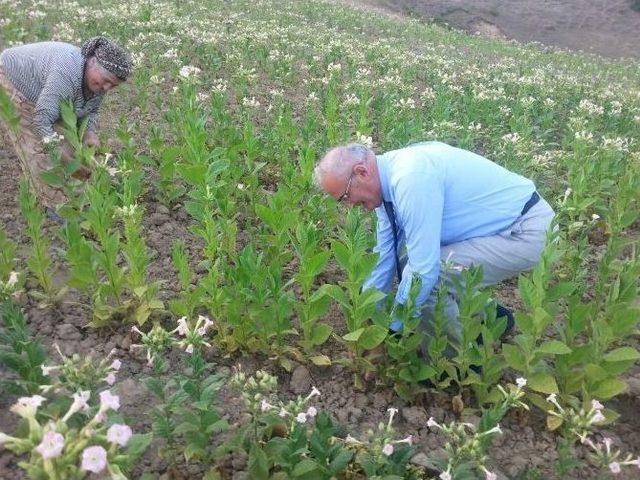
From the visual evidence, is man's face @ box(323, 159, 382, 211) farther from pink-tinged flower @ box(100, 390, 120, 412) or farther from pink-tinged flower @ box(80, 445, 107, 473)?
pink-tinged flower @ box(80, 445, 107, 473)

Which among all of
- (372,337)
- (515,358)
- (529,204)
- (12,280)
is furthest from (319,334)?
(12,280)

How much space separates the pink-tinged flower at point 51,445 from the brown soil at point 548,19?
3528cm

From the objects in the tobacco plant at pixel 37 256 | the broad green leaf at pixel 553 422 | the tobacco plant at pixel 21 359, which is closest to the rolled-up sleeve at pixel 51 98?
the tobacco plant at pixel 37 256

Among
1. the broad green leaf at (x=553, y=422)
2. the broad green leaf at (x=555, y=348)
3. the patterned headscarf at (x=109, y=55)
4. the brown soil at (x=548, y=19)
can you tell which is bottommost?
the brown soil at (x=548, y=19)

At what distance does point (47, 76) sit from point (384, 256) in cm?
323

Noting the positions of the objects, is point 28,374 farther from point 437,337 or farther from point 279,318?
point 437,337

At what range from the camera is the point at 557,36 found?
37.2 meters

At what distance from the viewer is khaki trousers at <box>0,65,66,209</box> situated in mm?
5219

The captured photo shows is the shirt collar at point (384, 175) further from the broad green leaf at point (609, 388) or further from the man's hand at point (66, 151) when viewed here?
the man's hand at point (66, 151)

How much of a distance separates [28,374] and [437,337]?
224cm

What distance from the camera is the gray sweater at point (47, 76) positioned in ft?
16.2

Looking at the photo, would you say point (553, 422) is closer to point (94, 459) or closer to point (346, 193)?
point (346, 193)

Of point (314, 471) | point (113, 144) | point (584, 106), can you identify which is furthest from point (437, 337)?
point (584, 106)

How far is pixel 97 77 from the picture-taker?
504 cm
